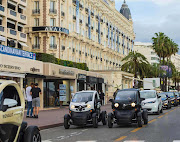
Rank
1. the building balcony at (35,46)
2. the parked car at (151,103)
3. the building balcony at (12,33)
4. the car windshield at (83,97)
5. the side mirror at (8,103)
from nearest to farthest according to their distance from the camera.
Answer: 1. the side mirror at (8,103)
2. the car windshield at (83,97)
3. the parked car at (151,103)
4. the building balcony at (12,33)
5. the building balcony at (35,46)

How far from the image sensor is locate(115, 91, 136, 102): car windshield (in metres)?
16.0

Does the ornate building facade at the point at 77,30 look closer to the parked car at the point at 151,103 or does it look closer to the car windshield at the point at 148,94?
the car windshield at the point at 148,94

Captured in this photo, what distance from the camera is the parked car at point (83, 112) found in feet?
51.6

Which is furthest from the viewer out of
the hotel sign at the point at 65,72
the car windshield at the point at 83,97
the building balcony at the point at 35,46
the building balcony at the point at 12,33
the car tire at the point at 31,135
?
the building balcony at the point at 35,46

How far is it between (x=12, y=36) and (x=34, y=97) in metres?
29.0

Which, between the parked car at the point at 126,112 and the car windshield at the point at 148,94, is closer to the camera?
the parked car at the point at 126,112

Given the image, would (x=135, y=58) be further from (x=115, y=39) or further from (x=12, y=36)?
(x=12, y=36)

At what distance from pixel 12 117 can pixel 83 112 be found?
8920 mm

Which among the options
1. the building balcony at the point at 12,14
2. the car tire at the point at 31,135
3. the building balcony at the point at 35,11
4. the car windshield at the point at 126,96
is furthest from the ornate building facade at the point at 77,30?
the car tire at the point at 31,135

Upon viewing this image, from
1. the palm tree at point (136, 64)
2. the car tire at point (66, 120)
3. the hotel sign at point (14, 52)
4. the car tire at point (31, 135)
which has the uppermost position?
the palm tree at point (136, 64)

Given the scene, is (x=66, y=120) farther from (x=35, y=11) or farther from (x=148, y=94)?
(x=35, y=11)

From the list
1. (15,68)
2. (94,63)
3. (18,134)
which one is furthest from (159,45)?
(18,134)

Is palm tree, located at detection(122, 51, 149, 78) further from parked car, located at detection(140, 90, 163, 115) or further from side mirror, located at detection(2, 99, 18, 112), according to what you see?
side mirror, located at detection(2, 99, 18, 112)

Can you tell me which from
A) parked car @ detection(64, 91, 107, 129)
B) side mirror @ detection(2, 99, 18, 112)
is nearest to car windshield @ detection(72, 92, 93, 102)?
parked car @ detection(64, 91, 107, 129)
